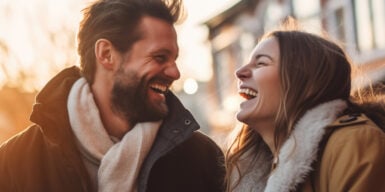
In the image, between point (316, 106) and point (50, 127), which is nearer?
point (316, 106)

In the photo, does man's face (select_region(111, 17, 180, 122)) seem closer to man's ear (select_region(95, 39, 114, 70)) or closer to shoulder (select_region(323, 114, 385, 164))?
man's ear (select_region(95, 39, 114, 70))

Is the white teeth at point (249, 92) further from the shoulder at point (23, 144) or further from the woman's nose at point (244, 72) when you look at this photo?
the shoulder at point (23, 144)

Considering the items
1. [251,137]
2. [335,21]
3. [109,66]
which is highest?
[109,66]

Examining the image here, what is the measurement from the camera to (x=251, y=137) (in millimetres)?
4453

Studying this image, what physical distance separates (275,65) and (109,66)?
1.06 metres

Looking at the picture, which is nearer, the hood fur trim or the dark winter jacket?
the hood fur trim

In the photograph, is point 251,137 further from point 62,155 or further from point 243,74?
point 62,155

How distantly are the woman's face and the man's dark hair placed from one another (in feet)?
2.49

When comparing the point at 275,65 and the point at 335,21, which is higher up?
the point at 275,65

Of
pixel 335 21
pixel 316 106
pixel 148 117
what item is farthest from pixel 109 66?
pixel 335 21

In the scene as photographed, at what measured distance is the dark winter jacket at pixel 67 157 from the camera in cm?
407

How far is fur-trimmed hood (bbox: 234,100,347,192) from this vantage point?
3600 mm

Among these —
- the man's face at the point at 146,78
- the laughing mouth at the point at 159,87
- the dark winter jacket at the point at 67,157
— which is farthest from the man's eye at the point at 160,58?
the dark winter jacket at the point at 67,157

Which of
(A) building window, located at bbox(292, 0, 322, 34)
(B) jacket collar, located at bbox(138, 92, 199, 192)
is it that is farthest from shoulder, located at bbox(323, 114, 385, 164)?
(A) building window, located at bbox(292, 0, 322, 34)
